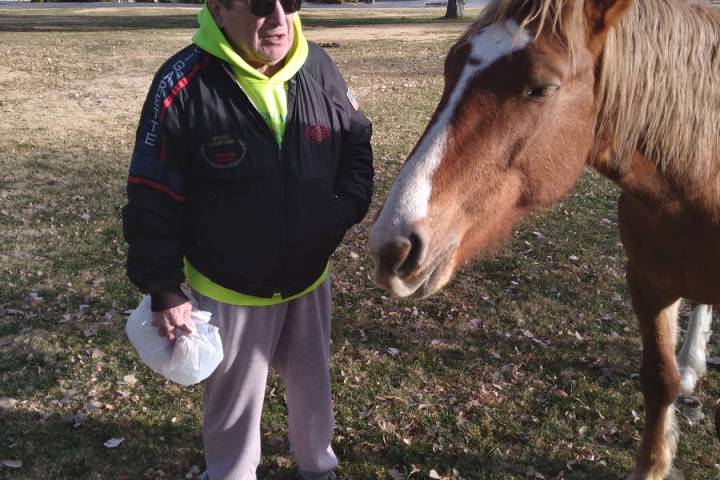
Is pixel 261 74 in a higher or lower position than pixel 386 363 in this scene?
higher

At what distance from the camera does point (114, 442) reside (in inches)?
133

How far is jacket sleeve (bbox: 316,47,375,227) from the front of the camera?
2.54 meters

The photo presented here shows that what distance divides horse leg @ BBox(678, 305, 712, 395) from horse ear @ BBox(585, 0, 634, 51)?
8.78ft

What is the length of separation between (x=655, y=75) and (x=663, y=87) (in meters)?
0.05

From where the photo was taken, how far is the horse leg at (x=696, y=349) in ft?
12.8

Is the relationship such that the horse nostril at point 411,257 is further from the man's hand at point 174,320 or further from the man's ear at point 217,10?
the man's ear at point 217,10

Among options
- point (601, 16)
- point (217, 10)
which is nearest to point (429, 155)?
point (601, 16)

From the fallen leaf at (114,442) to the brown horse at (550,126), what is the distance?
89.6 inches

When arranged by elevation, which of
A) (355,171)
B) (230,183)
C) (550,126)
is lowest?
(355,171)

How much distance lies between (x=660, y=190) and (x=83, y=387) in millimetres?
3433

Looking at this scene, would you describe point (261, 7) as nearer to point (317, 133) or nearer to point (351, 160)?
point (317, 133)

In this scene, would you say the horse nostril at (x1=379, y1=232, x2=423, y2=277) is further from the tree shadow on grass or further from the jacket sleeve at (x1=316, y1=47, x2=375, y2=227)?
the tree shadow on grass

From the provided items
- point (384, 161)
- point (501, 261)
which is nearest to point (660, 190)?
point (501, 261)

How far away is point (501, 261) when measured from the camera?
5449 mm
